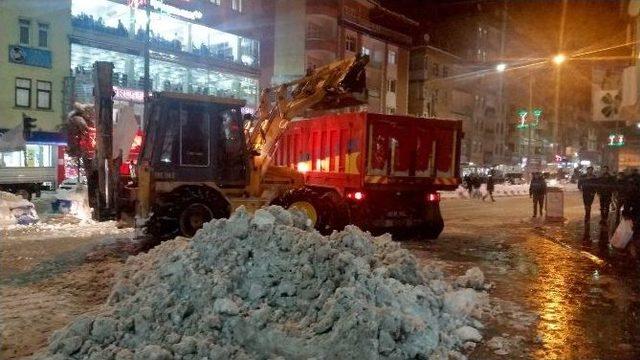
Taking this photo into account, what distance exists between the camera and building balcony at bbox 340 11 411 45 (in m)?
41.3

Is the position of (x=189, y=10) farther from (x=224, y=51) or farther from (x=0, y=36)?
(x=0, y=36)

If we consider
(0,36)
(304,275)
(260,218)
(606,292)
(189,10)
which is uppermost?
(189,10)

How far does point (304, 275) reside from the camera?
17.8ft

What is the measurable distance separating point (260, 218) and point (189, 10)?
29.5m

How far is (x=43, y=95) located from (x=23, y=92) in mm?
979

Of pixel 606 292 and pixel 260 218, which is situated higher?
Answer: pixel 260 218

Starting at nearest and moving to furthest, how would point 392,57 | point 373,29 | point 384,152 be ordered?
point 384,152
point 373,29
point 392,57

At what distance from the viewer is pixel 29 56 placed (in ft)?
91.5

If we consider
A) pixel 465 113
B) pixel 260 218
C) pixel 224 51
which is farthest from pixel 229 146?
pixel 465 113

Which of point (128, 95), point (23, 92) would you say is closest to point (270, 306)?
point (128, 95)

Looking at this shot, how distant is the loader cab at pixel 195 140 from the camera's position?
9438mm

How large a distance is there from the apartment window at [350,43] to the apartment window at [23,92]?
926 inches

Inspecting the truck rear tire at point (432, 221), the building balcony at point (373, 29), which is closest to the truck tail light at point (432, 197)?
the truck rear tire at point (432, 221)

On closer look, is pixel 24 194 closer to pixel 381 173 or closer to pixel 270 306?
pixel 381 173
